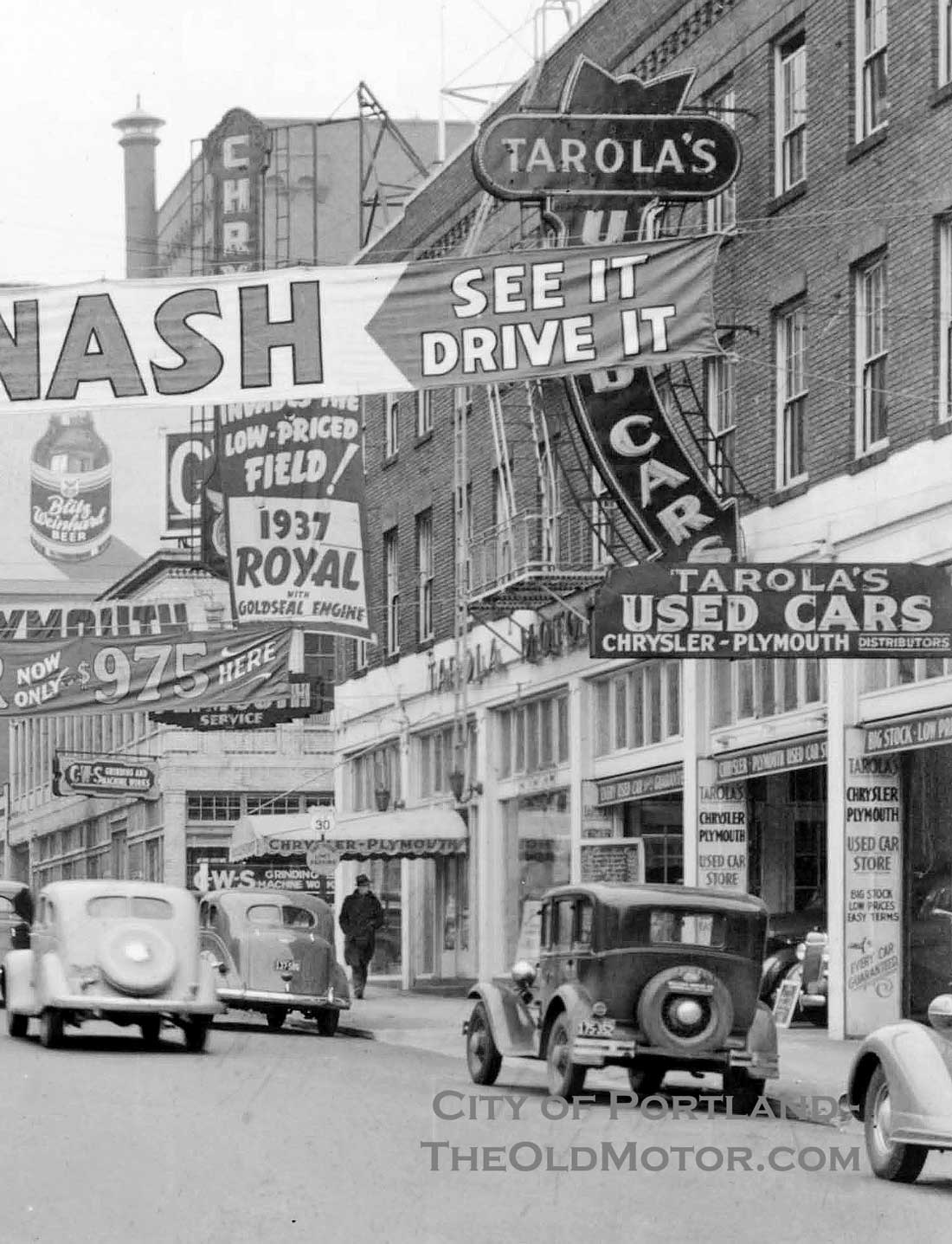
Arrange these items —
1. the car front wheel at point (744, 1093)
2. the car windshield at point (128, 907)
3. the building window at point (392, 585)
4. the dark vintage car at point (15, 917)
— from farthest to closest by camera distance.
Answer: the building window at point (392, 585), the dark vintage car at point (15, 917), the car windshield at point (128, 907), the car front wheel at point (744, 1093)

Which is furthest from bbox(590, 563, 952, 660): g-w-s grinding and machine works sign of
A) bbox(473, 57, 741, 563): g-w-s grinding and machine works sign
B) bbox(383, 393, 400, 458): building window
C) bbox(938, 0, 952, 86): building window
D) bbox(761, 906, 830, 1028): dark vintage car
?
bbox(383, 393, 400, 458): building window

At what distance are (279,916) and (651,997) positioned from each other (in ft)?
37.1

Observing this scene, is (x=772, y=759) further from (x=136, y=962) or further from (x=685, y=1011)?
(x=685, y=1011)

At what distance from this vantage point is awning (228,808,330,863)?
3756 centimetres

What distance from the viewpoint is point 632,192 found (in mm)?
27625

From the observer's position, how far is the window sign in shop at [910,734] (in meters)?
23.8

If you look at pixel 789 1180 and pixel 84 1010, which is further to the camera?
pixel 84 1010

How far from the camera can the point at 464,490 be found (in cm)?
3591

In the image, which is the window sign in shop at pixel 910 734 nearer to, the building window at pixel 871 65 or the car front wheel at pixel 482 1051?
the car front wheel at pixel 482 1051

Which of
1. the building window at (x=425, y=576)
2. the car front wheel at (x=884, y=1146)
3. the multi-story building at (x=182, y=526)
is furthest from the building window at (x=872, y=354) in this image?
the multi-story building at (x=182, y=526)

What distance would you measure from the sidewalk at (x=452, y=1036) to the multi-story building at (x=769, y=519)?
42.1 inches

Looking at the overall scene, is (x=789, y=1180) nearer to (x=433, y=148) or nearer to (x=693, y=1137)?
(x=693, y=1137)

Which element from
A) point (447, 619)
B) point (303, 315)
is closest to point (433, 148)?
point (447, 619)

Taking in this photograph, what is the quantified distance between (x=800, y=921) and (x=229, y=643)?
9587mm
